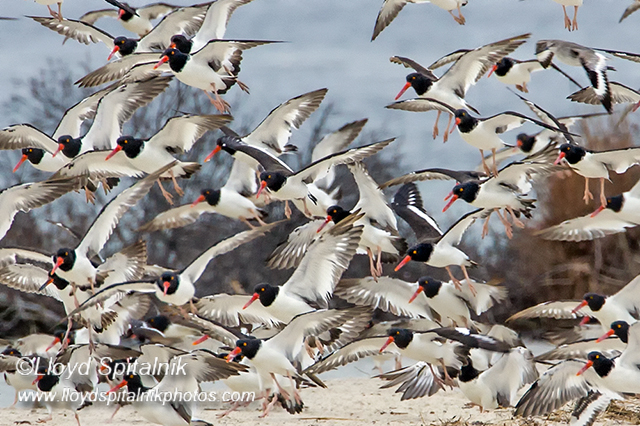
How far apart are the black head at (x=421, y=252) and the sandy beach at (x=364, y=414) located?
148cm

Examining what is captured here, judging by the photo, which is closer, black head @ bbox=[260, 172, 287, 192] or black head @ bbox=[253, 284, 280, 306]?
black head @ bbox=[253, 284, 280, 306]

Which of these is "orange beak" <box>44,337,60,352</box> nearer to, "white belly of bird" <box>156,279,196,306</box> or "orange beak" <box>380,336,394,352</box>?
"white belly of bird" <box>156,279,196,306</box>

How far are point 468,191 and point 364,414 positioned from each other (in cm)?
274

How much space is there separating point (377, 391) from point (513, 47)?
486 centimetres

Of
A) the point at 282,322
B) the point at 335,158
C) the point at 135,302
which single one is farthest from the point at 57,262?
the point at 335,158

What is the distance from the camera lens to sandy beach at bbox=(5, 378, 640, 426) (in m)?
8.07

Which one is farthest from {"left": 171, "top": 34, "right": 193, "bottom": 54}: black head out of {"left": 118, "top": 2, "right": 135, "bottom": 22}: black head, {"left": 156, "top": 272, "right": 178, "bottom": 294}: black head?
{"left": 156, "top": 272, "right": 178, "bottom": 294}: black head

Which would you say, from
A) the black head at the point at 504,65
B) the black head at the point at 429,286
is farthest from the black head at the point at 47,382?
the black head at the point at 504,65

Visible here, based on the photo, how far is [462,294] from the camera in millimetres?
8797

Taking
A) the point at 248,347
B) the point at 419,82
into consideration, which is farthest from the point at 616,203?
the point at 248,347

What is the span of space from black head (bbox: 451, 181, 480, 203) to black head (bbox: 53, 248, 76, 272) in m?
3.57

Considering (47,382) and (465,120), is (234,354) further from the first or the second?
(465,120)

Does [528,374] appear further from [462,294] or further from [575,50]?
[575,50]

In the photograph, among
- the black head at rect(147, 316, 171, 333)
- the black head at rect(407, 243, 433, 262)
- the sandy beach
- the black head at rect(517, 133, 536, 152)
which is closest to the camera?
the sandy beach
